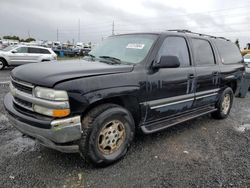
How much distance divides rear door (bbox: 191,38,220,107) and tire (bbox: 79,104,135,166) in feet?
5.87

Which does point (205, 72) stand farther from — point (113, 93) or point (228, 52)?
point (113, 93)

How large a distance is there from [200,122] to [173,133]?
116 centimetres

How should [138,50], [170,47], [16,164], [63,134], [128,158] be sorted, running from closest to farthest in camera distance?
[63,134], [16,164], [128,158], [138,50], [170,47]

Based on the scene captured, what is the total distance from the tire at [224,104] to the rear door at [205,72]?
303 millimetres

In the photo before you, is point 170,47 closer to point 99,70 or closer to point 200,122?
point 99,70

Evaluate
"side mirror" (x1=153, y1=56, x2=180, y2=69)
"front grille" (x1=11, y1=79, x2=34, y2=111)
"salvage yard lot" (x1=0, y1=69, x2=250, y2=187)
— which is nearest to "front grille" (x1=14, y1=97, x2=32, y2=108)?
"front grille" (x1=11, y1=79, x2=34, y2=111)

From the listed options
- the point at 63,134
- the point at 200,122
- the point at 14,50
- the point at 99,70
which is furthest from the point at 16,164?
the point at 14,50

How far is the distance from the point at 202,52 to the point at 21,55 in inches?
538

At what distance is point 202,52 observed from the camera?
468 cm

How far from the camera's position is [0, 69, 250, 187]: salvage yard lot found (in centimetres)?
283

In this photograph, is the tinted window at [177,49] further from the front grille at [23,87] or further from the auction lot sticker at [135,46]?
the front grille at [23,87]

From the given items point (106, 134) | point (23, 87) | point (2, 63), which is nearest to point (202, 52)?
point (106, 134)

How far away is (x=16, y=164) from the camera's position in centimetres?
312

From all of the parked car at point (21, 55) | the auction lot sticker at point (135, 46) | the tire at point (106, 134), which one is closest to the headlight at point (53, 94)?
the tire at point (106, 134)
